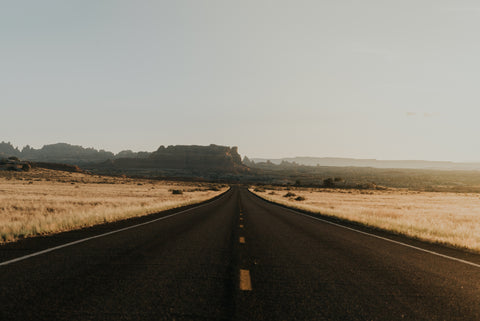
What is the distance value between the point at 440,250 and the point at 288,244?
4.47 m

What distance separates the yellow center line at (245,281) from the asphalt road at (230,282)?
0.06ft

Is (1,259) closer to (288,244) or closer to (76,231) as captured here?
(76,231)

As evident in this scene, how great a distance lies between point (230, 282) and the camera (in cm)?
550

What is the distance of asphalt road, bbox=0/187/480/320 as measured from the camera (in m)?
4.16

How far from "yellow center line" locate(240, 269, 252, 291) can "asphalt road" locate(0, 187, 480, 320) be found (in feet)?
0.06

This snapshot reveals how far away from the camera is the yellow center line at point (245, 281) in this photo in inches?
203

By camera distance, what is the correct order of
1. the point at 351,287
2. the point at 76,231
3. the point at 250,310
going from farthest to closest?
the point at 76,231 < the point at 351,287 < the point at 250,310

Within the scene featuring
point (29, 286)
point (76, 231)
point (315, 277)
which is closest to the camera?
point (29, 286)

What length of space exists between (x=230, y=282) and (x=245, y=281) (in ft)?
A: 0.87

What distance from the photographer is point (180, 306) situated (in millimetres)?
4277

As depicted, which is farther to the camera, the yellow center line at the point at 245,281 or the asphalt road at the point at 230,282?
the yellow center line at the point at 245,281

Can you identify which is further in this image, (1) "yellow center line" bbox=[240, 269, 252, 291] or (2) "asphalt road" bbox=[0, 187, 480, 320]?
(1) "yellow center line" bbox=[240, 269, 252, 291]

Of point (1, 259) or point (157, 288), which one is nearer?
point (157, 288)

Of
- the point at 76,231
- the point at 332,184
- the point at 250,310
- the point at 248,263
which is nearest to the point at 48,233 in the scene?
the point at 76,231
